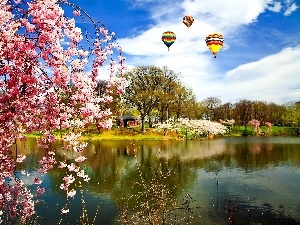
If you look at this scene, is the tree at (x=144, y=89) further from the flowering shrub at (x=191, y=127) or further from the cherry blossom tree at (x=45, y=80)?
the cherry blossom tree at (x=45, y=80)

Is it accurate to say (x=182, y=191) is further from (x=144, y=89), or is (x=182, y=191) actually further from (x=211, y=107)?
(x=211, y=107)

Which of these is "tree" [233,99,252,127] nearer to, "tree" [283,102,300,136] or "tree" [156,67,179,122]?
"tree" [283,102,300,136]

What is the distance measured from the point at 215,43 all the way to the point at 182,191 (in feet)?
61.1

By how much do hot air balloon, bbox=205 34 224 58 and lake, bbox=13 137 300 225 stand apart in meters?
10.9

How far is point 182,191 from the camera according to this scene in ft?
59.7

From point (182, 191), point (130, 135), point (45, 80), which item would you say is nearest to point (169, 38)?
point (130, 135)

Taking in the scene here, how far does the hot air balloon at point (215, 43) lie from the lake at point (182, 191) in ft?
35.7

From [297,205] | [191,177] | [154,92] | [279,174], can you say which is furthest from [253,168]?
[154,92]

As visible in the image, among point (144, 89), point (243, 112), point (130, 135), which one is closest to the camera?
point (130, 135)

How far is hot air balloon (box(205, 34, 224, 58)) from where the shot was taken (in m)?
31.9

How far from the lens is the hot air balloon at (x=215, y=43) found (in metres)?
31.9

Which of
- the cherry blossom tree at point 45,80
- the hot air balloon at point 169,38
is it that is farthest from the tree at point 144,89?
the cherry blossom tree at point 45,80

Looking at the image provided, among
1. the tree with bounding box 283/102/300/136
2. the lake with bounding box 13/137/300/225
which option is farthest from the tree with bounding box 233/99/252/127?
the lake with bounding box 13/137/300/225

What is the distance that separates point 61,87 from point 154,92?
5032 cm
